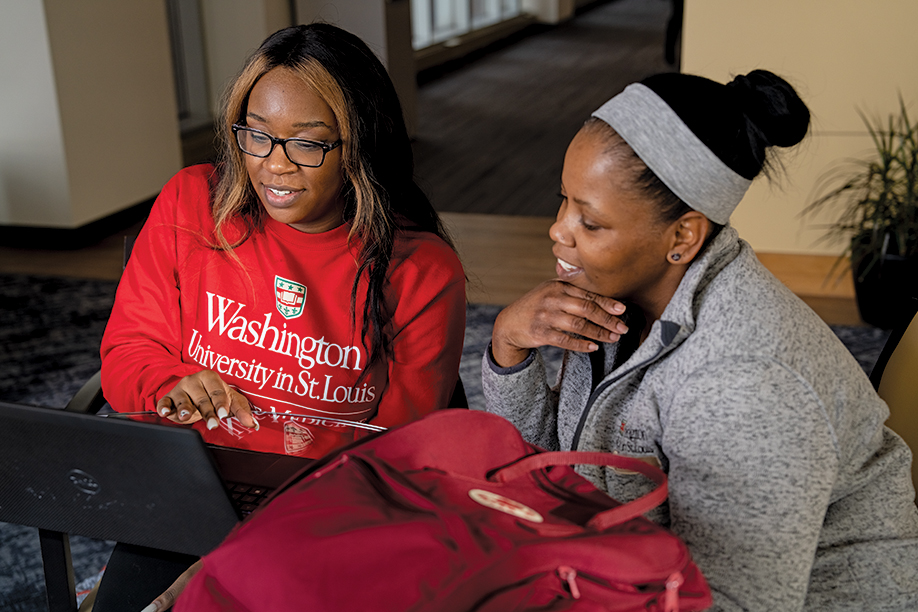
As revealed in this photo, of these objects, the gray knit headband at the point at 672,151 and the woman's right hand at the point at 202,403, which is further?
the woman's right hand at the point at 202,403

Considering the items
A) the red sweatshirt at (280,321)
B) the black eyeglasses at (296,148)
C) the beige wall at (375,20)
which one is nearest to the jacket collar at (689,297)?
the red sweatshirt at (280,321)

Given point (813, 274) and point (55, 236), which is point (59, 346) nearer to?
point (55, 236)

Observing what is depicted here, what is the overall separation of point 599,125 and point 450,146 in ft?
18.8

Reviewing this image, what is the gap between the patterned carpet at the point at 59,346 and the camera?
7.39 feet

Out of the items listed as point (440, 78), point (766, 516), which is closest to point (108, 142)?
point (766, 516)

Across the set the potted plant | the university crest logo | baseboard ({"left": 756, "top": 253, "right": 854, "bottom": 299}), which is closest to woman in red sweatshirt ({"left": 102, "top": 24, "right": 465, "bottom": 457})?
the university crest logo

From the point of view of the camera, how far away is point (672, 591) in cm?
79

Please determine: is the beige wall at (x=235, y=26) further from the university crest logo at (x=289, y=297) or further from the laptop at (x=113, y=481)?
the laptop at (x=113, y=481)

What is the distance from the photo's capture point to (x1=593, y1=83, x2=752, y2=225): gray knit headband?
1.03 metres

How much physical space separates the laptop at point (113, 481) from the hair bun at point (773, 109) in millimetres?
762

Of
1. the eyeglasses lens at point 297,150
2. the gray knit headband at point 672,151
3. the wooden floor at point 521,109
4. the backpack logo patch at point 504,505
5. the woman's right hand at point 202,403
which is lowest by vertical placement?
the wooden floor at point 521,109

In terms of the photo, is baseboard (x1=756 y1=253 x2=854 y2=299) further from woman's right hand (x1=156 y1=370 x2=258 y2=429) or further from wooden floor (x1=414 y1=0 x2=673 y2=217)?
woman's right hand (x1=156 y1=370 x2=258 y2=429)

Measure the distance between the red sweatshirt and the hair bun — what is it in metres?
0.67

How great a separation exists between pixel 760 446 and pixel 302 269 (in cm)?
93
